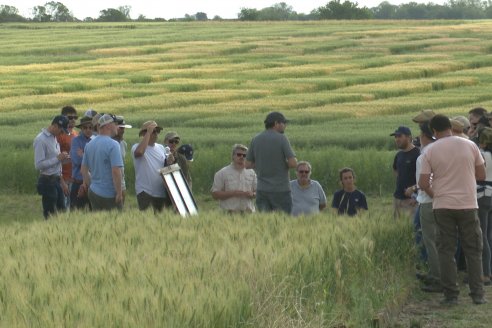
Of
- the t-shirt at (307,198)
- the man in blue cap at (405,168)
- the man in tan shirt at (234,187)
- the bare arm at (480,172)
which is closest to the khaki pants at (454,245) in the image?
the bare arm at (480,172)

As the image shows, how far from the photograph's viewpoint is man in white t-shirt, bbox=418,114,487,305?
37.5ft

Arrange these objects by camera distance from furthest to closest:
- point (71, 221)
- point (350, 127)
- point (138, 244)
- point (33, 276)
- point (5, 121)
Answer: point (5, 121)
point (350, 127)
point (71, 221)
point (138, 244)
point (33, 276)

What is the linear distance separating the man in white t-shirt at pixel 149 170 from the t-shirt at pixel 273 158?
107cm

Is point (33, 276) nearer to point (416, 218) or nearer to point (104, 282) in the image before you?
point (104, 282)

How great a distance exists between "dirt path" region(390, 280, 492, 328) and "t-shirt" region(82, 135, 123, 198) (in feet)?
11.3

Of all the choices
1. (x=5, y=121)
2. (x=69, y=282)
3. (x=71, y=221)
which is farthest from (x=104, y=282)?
(x=5, y=121)

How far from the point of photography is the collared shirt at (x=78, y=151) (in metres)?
15.3

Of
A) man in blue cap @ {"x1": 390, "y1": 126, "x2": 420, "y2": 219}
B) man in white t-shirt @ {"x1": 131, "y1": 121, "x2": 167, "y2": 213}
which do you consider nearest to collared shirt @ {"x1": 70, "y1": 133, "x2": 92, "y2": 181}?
man in white t-shirt @ {"x1": 131, "y1": 121, "x2": 167, "y2": 213}

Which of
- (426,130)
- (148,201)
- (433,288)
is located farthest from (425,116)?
(148,201)

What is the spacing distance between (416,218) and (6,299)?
6.50 m

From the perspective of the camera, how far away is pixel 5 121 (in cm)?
3756

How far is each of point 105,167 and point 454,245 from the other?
156 inches

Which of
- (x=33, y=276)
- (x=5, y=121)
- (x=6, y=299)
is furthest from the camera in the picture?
(x=5, y=121)

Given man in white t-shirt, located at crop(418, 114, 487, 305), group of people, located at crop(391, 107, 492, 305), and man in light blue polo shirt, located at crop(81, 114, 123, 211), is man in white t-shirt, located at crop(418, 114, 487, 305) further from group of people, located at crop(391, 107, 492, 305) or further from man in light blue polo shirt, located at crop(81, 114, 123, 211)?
man in light blue polo shirt, located at crop(81, 114, 123, 211)
